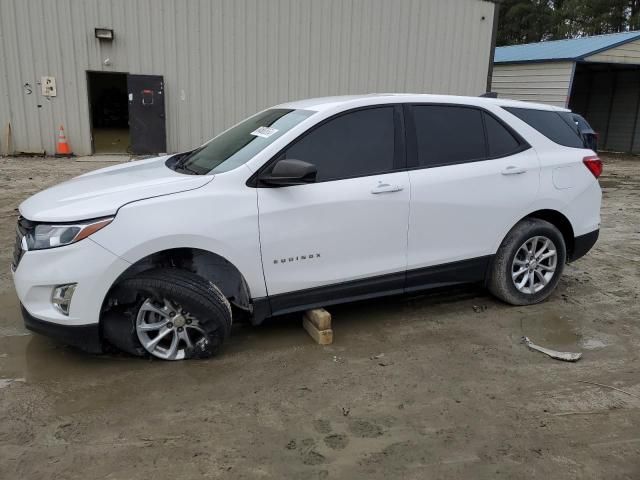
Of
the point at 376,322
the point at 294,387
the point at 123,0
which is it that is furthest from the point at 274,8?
the point at 294,387

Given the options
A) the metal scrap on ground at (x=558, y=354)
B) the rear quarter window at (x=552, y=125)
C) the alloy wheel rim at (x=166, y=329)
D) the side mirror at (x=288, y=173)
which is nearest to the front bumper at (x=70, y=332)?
the alloy wheel rim at (x=166, y=329)

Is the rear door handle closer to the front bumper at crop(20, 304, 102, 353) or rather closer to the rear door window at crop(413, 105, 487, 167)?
the rear door window at crop(413, 105, 487, 167)

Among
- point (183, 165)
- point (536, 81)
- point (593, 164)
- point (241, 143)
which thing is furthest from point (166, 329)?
point (536, 81)

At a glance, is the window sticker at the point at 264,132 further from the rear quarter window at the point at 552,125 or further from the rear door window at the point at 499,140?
the rear quarter window at the point at 552,125

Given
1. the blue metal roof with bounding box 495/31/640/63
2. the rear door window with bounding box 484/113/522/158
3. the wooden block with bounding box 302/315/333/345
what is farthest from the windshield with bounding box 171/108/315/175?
the blue metal roof with bounding box 495/31/640/63

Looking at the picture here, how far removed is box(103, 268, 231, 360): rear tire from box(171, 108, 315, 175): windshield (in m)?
0.83

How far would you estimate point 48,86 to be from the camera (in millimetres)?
13047

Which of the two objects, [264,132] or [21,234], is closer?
[21,234]

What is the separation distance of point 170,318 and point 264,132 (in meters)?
1.52

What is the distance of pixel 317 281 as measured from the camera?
153 inches

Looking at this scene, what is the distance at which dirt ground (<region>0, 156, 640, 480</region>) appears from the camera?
2.72 meters

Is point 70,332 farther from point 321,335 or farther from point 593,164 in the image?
point 593,164

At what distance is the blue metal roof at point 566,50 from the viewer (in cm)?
1716

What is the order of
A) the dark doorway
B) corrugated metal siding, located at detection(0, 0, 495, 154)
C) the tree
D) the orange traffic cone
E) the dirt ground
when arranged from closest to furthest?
1. the dirt ground
2. corrugated metal siding, located at detection(0, 0, 495, 154)
3. the orange traffic cone
4. the dark doorway
5. the tree
